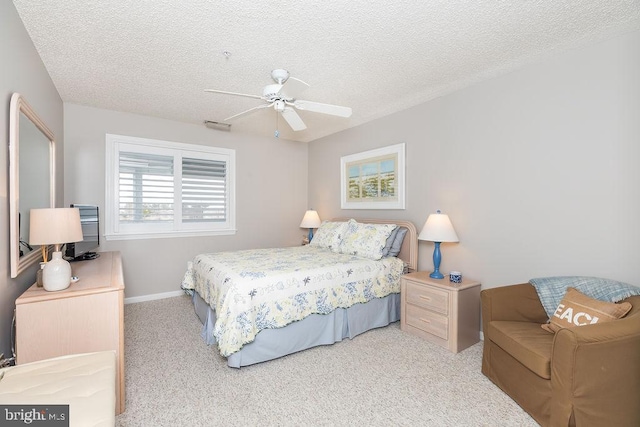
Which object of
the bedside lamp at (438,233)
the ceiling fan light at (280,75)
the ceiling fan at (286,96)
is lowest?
the bedside lamp at (438,233)

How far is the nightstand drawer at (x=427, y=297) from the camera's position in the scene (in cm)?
277

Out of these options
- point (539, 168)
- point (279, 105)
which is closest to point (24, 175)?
point (279, 105)

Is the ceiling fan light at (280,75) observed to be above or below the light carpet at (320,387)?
above

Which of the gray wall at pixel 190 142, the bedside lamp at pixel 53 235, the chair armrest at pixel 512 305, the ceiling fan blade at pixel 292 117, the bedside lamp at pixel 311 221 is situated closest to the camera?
the bedside lamp at pixel 53 235

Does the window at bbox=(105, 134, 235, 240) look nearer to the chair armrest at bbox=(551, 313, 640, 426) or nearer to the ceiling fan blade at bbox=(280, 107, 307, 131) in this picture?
the ceiling fan blade at bbox=(280, 107, 307, 131)

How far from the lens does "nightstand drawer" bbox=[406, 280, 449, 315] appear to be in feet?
9.07

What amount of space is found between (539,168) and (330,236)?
8.13 feet

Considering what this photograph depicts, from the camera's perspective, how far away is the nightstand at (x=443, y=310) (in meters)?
2.70

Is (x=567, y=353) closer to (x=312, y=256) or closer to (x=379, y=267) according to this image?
(x=379, y=267)

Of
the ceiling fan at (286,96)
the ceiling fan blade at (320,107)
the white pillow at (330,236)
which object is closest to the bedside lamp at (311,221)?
the white pillow at (330,236)

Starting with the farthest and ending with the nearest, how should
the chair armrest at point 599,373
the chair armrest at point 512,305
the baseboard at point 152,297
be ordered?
the baseboard at point 152,297, the chair armrest at point 512,305, the chair armrest at point 599,373

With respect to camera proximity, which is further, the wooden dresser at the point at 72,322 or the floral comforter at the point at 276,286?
the floral comforter at the point at 276,286

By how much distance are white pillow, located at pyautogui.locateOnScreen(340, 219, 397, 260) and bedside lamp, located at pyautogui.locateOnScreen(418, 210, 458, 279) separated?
1.72 feet

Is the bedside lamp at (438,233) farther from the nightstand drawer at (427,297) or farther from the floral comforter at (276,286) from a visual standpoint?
the floral comforter at (276,286)
